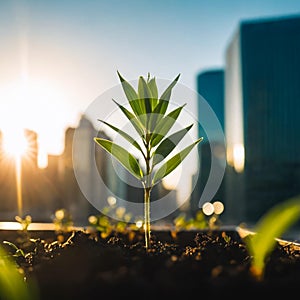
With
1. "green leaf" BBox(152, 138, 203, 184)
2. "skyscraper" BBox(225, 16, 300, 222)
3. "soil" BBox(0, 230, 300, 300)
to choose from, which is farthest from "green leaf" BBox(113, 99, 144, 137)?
"skyscraper" BBox(225, 16, 300, 222)

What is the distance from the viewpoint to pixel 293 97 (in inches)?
1959

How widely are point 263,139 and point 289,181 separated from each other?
5.43 meters

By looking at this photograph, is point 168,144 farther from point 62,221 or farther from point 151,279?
point 62,221

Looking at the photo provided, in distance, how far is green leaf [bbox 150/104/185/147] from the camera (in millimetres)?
1078

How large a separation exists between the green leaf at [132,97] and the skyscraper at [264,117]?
48303 millimetres

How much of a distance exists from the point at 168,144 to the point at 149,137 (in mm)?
63

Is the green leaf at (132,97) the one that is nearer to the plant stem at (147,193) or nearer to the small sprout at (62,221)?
the plant stem at (147,193)

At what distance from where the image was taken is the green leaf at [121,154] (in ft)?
3.35

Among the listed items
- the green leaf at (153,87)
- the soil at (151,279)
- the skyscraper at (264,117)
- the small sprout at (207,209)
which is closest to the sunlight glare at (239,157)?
the skyscraper at (264,117)

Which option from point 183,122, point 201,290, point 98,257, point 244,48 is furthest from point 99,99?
point 244,48

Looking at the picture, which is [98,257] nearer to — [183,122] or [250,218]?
[183,122]

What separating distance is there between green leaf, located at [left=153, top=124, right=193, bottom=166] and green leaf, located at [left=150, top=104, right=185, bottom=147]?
44 mm

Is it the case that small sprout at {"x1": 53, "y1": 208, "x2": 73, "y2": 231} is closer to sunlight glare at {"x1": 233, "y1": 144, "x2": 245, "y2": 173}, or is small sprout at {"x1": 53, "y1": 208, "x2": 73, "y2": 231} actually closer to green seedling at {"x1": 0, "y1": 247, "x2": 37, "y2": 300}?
green seedling at {"x1": 0, "y1": 247, "x2": 37, "y2": 300}

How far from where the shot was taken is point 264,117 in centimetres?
4953
